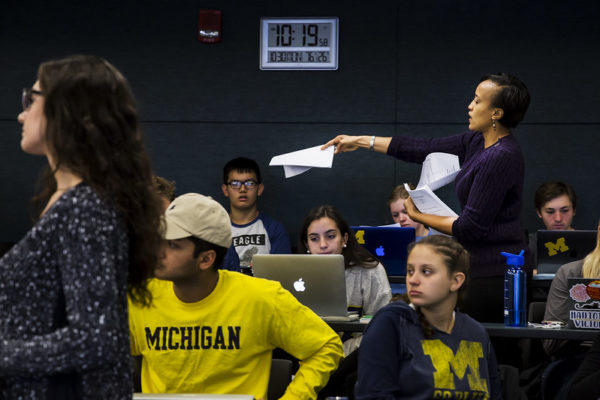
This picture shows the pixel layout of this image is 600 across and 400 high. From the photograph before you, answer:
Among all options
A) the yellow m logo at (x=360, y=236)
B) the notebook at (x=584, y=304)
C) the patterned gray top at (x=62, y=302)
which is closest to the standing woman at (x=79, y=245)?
the patterned gray top at (x=62, y=302)

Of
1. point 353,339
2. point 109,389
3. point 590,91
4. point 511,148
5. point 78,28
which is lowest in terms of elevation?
point 353,339

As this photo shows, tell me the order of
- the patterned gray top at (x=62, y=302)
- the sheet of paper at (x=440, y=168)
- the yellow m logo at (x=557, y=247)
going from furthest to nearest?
the yellow m logo at (x=557, y=247) < the sheet of paper at (x=440, y=168) < the patterned gray top at (x=62, y=302)

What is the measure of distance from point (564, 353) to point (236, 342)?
1.47 meters

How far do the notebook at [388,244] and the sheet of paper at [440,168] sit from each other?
0.53 metres

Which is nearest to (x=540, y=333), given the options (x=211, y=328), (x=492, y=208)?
(x=492, y=208)

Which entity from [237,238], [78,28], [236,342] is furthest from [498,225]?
[78,28]

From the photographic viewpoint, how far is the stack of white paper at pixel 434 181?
3258 millimetres

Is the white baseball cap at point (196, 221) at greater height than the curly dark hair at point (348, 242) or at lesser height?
greater

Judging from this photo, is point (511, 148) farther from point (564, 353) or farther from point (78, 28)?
point (78, 28)

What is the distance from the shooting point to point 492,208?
123 inches

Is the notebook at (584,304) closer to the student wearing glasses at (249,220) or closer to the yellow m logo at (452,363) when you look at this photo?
the yellow m logo at (452,363)

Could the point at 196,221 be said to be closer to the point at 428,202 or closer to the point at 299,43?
the point at 428,202

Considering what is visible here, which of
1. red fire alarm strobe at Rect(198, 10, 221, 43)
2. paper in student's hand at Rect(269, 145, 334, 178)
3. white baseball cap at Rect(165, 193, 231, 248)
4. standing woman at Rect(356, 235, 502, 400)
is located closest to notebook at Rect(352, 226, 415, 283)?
paper in student's hand at Rect(269, 145, 334, 178)

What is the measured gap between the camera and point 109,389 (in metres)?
1.28
